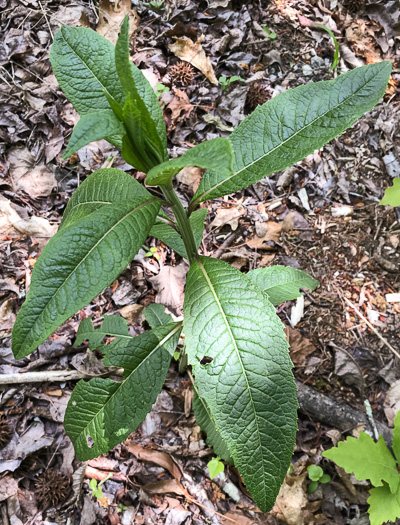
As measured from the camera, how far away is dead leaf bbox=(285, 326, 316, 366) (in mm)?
2497

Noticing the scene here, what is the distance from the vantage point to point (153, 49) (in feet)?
10.9

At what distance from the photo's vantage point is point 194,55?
3287 mm

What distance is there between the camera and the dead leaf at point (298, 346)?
250 cm

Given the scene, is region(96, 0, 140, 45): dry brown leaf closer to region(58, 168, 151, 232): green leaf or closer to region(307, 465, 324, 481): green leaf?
region(58, 168, 151, 232): green leaf

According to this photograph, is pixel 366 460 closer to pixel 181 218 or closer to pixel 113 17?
pixel 181 218

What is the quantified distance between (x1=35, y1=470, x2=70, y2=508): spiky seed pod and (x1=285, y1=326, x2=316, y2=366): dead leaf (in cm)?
157

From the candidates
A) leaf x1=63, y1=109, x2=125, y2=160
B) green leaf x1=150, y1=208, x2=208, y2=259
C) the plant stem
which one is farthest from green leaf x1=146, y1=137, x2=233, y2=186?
green leaf x1=150, y1=208, x2=208, y2=259

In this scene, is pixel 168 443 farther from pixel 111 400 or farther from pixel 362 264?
pixel 362 264

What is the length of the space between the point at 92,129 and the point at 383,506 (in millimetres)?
2308

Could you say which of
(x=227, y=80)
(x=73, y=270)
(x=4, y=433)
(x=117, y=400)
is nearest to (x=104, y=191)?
(x=73, y=270)

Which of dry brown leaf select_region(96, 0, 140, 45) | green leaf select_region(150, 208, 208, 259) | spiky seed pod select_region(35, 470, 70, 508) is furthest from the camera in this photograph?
dry brown leaf select_region(96, 0, 140, 45)

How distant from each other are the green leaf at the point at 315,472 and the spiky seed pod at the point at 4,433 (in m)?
1.79

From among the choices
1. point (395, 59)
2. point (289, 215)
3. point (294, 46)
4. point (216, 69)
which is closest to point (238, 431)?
point (289, 215)

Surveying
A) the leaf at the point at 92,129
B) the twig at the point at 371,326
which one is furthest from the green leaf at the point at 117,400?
the twig at the point at 371,326
